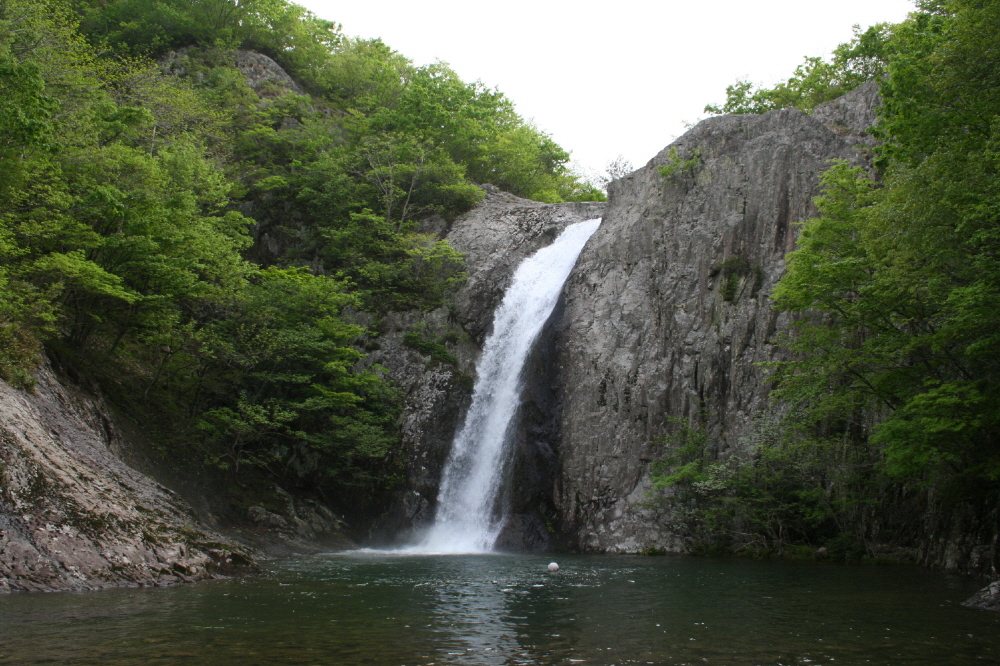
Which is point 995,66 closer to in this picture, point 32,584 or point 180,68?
point 32,584

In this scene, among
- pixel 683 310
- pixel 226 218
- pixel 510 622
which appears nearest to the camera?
pixel 510 622

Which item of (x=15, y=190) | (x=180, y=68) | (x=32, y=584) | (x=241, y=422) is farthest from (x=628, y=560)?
(x=180, y=68)

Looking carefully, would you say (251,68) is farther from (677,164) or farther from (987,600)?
(987,600)

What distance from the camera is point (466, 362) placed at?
28.6m

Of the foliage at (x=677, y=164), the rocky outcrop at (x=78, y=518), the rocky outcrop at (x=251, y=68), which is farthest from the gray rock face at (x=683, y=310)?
the rocky outcrop at (x=251, y=68)

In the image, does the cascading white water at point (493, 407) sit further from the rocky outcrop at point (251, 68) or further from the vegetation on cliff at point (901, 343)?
the rocky outcrop at point (251, 68)

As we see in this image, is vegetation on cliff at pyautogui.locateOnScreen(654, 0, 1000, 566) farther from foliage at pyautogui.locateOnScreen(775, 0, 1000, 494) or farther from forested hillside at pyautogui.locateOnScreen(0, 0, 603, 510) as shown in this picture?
forested hillside at pyautogui.locateOnScreen(0, 0, 603, 510)

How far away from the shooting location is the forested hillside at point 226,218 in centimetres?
1670

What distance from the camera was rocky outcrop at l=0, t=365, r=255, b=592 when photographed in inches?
389

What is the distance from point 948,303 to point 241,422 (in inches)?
736

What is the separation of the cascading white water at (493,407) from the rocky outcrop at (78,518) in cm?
1044

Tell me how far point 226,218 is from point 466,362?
11.3 meters

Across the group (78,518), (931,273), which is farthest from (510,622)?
(931,273)

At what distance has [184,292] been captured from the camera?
1895 centimetres
